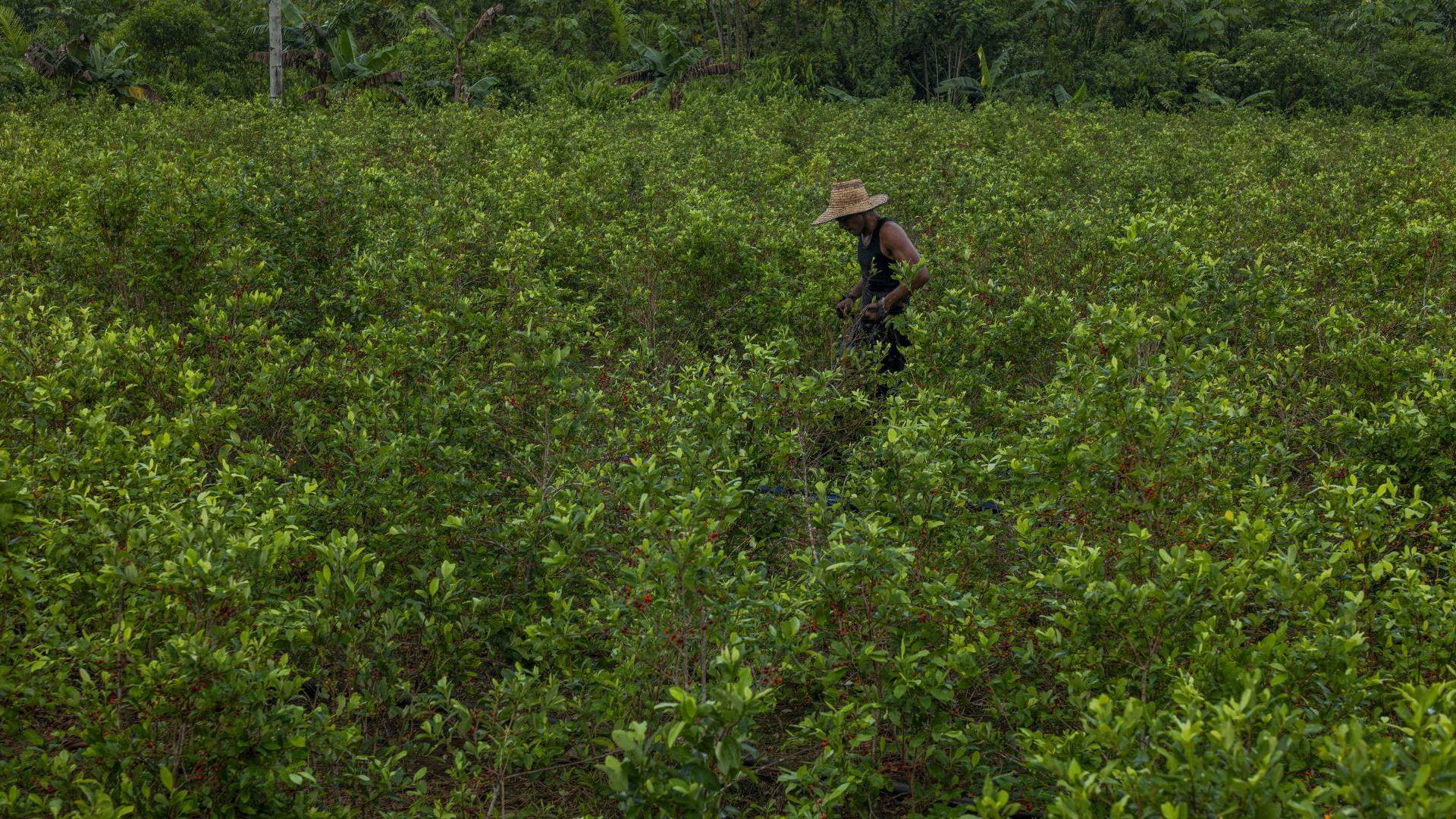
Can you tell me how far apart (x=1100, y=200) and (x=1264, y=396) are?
16.9ft

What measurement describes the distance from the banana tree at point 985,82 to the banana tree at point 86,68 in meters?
14.7

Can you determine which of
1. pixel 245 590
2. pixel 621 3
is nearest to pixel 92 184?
pixel 245 590

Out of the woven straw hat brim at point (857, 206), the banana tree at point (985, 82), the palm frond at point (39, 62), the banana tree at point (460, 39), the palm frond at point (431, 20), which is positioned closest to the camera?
the woven straw hat brim at point (857, 206)

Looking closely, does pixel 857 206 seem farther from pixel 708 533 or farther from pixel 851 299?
pixel 708 533

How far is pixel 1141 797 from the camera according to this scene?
2088mm

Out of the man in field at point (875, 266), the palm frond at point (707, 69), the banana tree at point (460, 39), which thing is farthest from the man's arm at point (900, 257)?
the palm frond at point (707, 69)

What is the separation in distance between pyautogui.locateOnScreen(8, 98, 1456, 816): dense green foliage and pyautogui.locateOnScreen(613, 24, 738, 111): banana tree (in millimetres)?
13400

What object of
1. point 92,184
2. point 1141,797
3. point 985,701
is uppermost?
point 92,184

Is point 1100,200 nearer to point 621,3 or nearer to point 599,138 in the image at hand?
point 599,138

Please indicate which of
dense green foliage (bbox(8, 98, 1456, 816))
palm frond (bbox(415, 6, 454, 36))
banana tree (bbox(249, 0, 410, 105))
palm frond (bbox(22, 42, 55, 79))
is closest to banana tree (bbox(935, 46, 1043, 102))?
palm frond (bbox(415, 6, 454, 36))

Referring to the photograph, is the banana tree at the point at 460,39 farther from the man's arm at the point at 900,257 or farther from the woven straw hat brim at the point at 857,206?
the man's arm at the point at 900,257

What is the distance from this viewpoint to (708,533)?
277 centimetres

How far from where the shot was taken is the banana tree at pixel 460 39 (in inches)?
727

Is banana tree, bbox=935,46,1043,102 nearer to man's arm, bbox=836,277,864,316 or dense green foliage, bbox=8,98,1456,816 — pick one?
dense green foliage, bbox=8,98,1456,816
